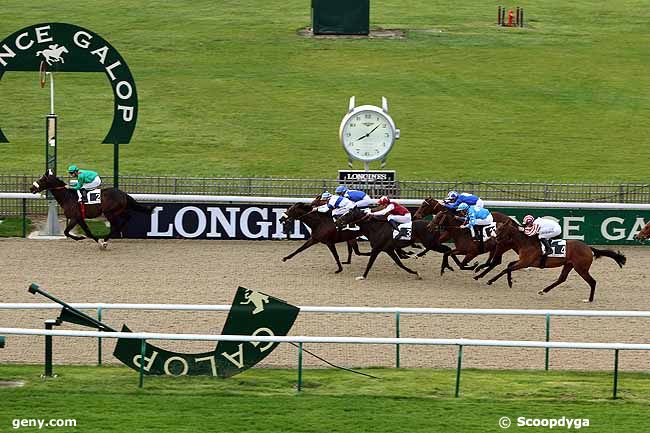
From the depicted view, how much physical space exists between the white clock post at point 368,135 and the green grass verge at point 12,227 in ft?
20.4

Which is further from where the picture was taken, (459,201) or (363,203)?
(363,203)

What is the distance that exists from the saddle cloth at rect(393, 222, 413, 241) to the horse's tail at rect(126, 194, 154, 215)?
15.9ft

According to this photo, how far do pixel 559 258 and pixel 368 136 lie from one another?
639cm

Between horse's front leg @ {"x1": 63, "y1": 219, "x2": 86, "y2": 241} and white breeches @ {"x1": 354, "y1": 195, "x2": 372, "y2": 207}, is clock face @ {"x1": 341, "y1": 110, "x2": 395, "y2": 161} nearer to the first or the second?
white breeches @ {"x1": 354, "y1": 195, "x2": 372, "y2": 207}

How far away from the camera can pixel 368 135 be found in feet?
87.2

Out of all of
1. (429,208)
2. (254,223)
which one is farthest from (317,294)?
(254,223)

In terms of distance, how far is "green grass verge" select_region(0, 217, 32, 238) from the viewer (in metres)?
25.5

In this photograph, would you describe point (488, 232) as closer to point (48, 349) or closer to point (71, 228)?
Answer: point (71, 228)

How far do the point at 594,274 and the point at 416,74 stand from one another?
21.3 meters

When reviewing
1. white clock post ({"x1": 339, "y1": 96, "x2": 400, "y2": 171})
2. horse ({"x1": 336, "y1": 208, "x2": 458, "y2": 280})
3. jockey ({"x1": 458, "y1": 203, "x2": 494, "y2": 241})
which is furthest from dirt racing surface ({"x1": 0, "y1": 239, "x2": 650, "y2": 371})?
white clock post ({"x1": 339, "y1": 96, "x2": 400, "y2": 171})

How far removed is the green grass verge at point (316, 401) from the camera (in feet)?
44.6

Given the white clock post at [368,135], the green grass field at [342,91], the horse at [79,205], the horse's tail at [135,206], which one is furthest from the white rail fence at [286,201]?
the green grass field at [342,91]

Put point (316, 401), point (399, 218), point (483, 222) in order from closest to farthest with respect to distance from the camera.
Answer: point (316, 401)
point (483, 222)
point (399, 218)

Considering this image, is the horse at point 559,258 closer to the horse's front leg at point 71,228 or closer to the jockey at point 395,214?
the jockey at point 395,214
